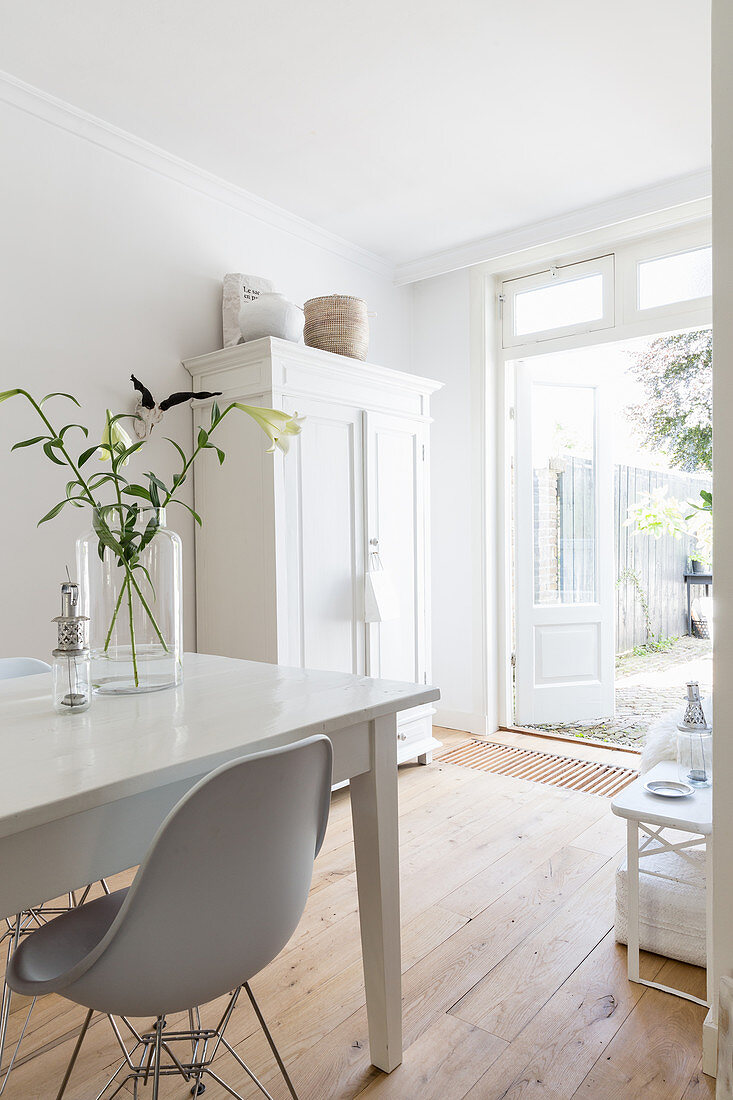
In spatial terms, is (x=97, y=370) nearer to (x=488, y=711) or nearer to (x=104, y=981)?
(x=104, y=981)

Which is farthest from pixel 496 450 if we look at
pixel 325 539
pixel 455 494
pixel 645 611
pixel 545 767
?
pixel 645 611

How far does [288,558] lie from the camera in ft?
9.28

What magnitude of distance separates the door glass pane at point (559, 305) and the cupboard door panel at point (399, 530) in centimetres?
95

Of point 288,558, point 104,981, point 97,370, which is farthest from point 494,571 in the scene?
point 104,981

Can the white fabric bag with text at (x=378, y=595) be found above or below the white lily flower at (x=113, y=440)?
below

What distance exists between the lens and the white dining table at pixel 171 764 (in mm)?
904

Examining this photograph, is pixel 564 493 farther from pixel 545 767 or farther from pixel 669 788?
pixel 669 788

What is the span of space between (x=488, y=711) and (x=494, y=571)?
0.79m

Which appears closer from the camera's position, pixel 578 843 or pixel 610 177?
pixel 578 843

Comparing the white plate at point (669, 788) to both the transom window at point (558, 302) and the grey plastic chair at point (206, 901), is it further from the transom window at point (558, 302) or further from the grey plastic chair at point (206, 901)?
the transom window at point (558, 302)

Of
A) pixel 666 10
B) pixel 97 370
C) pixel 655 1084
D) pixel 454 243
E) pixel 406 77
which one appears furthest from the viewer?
pixel 454 243

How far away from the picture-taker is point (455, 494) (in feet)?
13.5

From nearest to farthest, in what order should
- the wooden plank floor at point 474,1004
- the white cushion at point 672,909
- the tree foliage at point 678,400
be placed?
the wooden plank floor at point 474,1004 < the white cushion at point 672,909 < the tree foliage at point 678,400

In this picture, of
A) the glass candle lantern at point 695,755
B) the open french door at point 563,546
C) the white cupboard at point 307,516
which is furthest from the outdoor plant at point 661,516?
the glass candle lantern at point 695,755
